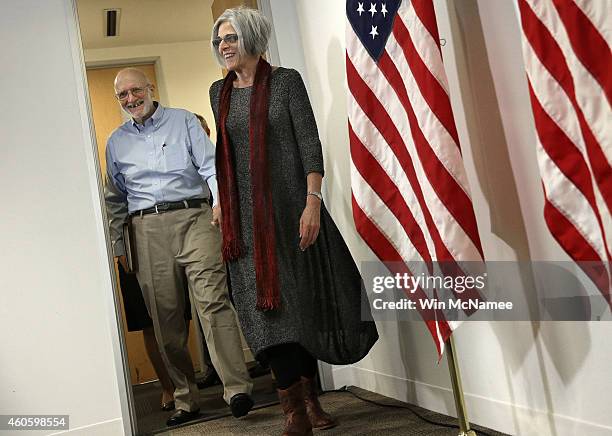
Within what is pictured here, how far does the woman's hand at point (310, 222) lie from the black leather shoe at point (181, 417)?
1.34 m

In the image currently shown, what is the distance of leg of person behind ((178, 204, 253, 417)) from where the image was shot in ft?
11.0

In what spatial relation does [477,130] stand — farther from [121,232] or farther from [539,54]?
[121,232]

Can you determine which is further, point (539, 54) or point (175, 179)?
point (175, 179)

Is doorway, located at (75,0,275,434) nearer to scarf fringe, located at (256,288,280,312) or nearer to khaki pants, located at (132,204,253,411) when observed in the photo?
khaki pants, located at (132,204,253,411)

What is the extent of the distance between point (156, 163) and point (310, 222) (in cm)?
120

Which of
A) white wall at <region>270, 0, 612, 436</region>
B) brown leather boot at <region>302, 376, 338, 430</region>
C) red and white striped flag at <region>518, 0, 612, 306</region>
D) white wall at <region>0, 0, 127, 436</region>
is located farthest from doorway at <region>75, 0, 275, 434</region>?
red and white striped flag at <region>518, 0, 612, 306</region>

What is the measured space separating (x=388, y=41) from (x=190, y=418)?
206cm

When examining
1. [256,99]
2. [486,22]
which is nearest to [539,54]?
[486,22]

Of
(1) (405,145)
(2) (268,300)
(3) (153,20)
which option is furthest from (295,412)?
(3) (153,20)

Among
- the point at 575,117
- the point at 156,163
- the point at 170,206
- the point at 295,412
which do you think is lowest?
the point at 295,412

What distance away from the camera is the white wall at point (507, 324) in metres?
2.05

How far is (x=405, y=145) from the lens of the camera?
2371 mm

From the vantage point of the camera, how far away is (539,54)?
1751 millimetres

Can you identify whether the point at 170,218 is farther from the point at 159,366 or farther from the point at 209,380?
the point at 209,380
